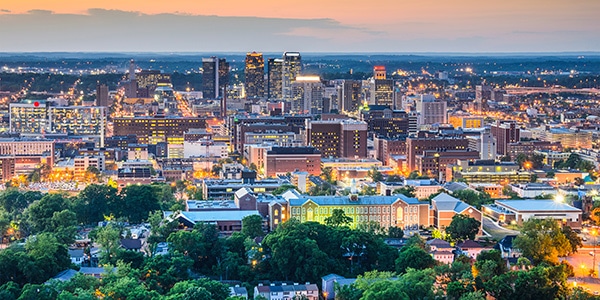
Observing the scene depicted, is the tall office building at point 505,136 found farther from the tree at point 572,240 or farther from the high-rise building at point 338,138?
the tree at point 572,240

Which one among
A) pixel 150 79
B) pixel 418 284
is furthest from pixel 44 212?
pixel 150 79

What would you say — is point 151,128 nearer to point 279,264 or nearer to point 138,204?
point 138,204

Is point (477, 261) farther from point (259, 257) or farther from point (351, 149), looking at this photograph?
point (351, 149)

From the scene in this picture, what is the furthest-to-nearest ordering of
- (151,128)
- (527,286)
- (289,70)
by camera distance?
(289,70)
(151,128)
(527,286)

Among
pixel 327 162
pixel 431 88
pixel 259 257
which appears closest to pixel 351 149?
pixel 327 162

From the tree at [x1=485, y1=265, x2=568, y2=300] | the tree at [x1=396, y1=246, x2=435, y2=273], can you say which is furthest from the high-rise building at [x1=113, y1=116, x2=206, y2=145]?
the tree at [x1=485, y1=265, x2=568, y2=300]

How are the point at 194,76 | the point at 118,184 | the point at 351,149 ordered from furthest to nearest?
the point at 194,76
the point at 351,149
the point at 118,184
